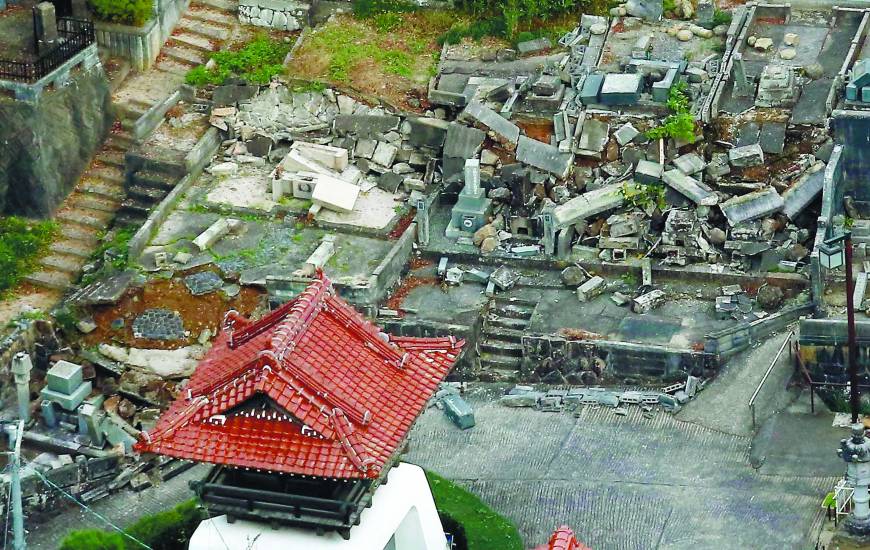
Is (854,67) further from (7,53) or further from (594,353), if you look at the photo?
(7,53)

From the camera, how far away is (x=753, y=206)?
6362 cm

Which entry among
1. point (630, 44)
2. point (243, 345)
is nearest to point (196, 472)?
point (243, 345)

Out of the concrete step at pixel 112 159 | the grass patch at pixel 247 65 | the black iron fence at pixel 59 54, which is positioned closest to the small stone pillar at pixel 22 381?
the concrete step at pixel 112 159

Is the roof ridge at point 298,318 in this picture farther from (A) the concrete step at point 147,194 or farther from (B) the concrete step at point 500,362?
(A) the concrete step at point 147,194

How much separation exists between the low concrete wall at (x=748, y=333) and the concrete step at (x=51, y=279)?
19.8 meters

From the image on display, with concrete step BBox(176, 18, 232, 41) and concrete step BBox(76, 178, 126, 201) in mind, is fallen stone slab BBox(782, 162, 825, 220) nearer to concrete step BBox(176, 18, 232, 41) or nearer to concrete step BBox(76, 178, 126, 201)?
concrete step BBox(176, 18, 232, 41)

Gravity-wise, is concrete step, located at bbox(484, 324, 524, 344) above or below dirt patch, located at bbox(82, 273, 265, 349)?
above

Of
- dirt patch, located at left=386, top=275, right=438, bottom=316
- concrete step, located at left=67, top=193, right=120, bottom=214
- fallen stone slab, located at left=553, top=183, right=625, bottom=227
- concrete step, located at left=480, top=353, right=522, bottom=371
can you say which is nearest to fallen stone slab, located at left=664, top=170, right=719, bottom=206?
fallen stone slab, located at left=553, top=183, right=625, bottom=227

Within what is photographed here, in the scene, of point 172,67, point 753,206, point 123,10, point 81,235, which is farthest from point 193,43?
point 753,206

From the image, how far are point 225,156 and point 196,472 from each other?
541 inches

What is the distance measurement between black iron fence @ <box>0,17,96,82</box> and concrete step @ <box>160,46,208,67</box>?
3481 mm

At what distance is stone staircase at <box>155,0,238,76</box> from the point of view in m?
72.6

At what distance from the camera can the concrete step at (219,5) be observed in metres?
74.5

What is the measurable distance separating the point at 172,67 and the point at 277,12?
4276 mm
